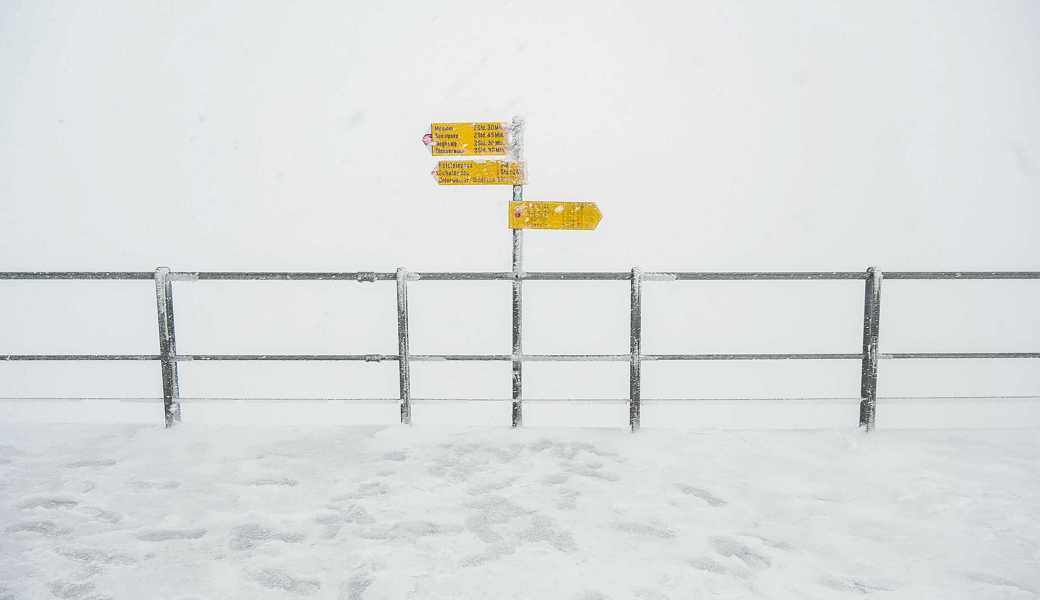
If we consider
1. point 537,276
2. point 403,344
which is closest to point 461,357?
point 403,344

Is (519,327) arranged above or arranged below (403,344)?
above

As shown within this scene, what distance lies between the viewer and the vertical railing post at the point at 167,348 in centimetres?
412

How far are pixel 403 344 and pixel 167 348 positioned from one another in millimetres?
1692

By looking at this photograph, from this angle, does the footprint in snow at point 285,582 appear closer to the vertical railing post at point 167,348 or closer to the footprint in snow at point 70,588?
the footprint in snow at point 70,588

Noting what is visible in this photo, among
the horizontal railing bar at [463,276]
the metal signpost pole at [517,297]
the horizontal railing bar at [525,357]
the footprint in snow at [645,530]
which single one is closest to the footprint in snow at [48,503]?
the horizontal railing bar at [525,357]

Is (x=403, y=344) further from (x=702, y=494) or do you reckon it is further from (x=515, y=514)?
(x=702, y=494)

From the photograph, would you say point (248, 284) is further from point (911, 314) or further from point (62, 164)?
point (911, 314)

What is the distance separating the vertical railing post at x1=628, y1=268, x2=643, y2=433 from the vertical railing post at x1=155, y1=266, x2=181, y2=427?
3.20 meters

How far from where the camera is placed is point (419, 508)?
2857 mm

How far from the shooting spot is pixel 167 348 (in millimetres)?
4191

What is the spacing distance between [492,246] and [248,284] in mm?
20500

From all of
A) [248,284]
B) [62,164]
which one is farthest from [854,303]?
[62,164]

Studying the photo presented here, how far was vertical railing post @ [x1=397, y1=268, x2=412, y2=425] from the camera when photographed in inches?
161

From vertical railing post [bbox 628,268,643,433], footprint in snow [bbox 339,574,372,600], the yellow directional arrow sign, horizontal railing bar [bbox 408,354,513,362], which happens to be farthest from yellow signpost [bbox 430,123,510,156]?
footprint in snow [bbox 339,574,372,600]
